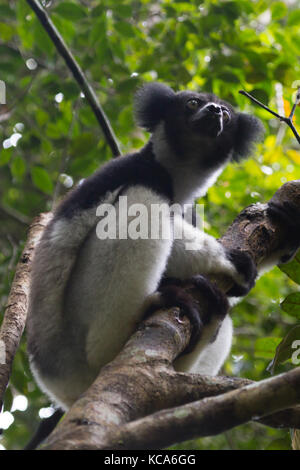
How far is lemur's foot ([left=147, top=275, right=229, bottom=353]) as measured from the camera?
2.48 m

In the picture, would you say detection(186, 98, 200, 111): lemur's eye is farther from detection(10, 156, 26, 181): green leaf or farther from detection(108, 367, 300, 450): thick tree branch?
detection(108, 367, 300, 450): thick tree branch

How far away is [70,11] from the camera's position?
4297 millimetres

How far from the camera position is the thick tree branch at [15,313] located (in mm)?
2733

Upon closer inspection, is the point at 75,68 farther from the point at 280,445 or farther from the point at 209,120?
the point at 280,445

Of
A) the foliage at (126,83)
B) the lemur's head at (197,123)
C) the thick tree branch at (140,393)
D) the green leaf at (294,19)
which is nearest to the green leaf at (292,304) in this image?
the thick tree branch at (140,393)

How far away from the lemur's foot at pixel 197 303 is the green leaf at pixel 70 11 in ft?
9.17

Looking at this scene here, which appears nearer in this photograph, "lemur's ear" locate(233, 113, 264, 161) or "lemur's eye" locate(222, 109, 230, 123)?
"lemur's eye" locate(222, 109, 230, 123)

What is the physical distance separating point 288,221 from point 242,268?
416mm

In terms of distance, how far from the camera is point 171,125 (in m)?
4.09

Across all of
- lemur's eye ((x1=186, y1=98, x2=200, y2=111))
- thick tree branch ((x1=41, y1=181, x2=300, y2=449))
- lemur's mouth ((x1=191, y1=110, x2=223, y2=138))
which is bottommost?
lemur's mouth ((x1=191, y1=110, x2=223, y2=138))

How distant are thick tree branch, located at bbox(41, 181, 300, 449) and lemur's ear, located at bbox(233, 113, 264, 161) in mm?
2344

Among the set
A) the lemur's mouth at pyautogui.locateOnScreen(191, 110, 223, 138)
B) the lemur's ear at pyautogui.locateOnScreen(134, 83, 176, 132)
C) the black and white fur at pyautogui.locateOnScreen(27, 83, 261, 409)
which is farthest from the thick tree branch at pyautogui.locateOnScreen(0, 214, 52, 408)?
the lemur's mouth at pyautogui.locateOnScreen(191, 110, 223, 138)

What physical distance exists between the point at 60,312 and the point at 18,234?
2280 millimetres

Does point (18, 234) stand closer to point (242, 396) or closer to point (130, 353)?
point (130, 353)
